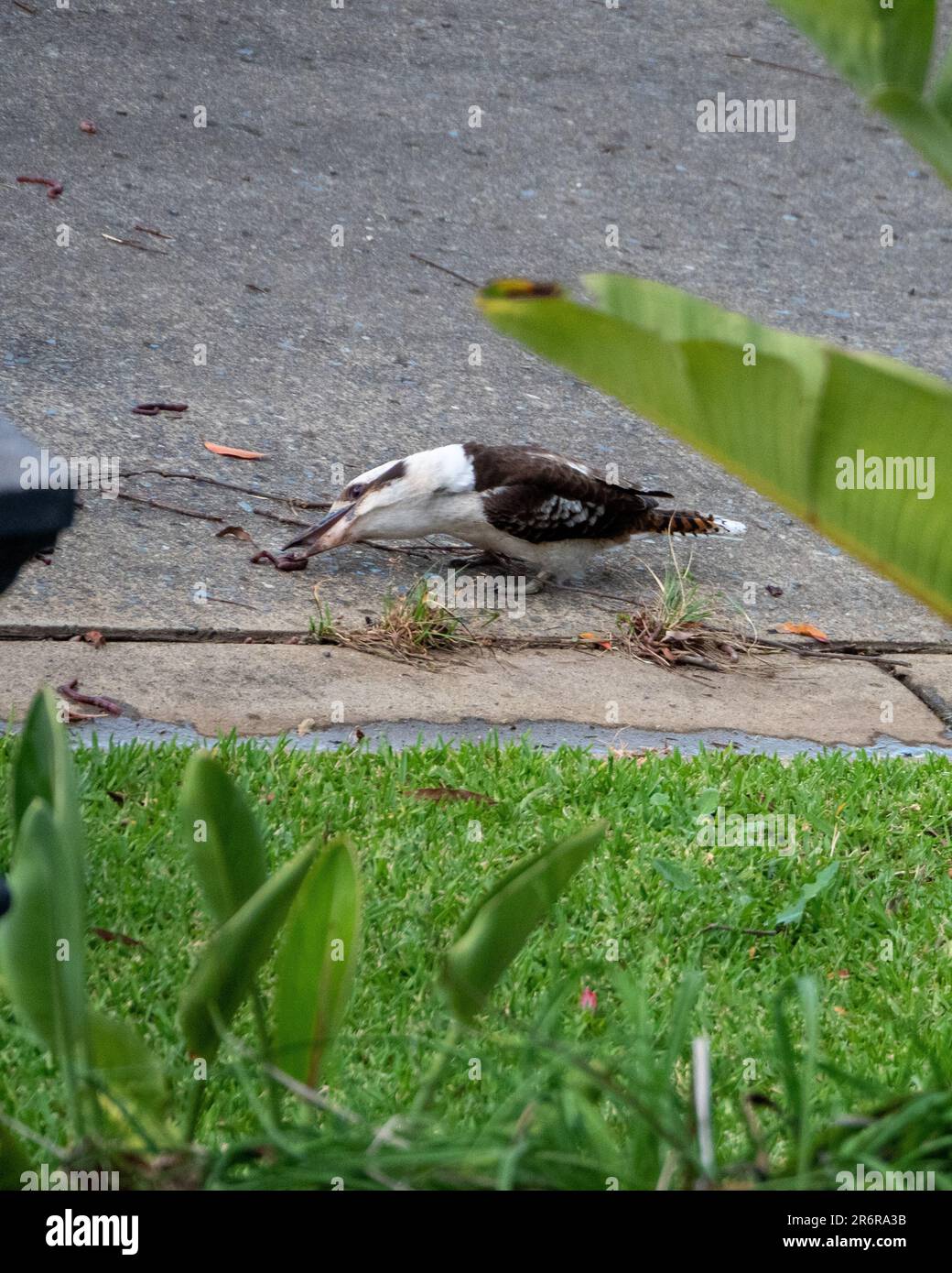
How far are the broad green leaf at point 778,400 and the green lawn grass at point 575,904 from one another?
1.02 metres

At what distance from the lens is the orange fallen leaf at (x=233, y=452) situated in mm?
5262

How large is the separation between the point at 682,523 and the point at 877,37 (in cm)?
360

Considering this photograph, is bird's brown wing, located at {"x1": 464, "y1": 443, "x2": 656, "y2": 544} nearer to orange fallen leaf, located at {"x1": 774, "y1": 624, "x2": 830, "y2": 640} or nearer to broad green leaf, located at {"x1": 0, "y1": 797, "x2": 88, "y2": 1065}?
orange fallen leaf, located at {"x1": 774, "y1": 624, "x2": 830, "y2": 640}

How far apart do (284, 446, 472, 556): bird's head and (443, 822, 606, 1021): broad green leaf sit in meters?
3.15

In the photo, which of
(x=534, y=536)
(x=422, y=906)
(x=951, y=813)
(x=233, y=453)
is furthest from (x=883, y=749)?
(x=233, y=453)

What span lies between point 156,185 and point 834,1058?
6460mm

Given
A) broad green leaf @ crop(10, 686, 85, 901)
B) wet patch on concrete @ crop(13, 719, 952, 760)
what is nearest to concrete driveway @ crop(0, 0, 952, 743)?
wet patch on concrete @ crop(13, 719, 952, 760)

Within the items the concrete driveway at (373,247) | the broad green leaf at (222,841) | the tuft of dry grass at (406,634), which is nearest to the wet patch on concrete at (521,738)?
the tuft of dry grass at (406,634)

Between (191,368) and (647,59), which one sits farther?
(647,59)

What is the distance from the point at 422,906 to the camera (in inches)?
115

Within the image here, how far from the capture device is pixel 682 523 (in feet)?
16.1

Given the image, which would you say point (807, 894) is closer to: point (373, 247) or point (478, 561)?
point (478, 561)

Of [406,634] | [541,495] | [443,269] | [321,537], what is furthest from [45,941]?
[443,269]

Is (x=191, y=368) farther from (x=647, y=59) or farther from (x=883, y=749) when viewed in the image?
(x=647, y=59)
